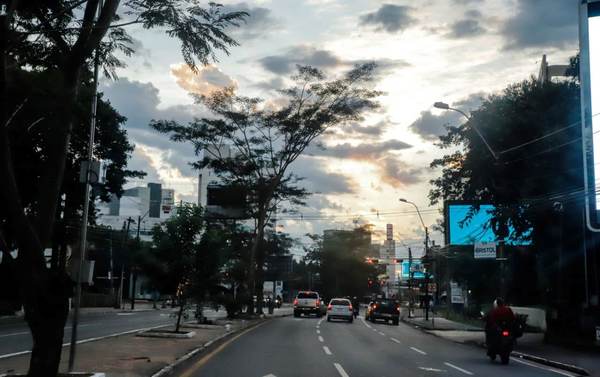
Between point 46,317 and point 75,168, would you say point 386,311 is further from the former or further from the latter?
point 46,317

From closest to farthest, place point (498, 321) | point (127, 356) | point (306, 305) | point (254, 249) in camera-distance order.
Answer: point (127, 356), point (498, 321), point (254, 249), point (306, 305)

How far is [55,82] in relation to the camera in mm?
8562

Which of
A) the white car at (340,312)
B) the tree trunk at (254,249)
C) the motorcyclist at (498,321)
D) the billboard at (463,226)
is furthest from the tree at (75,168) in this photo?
the billboard at (463,226)

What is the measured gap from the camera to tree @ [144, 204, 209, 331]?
24.2m

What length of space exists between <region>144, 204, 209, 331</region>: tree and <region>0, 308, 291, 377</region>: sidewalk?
7.79ft

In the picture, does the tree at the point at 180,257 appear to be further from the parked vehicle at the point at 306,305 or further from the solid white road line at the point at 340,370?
the parked vehicle at the point at 306,305

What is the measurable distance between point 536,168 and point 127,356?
18.4 metres

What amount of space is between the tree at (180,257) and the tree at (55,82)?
570 inches

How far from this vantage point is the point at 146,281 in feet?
81.6

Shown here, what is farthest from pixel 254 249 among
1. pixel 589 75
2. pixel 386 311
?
pixel 589 75

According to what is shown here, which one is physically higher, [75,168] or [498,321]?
[75,168]

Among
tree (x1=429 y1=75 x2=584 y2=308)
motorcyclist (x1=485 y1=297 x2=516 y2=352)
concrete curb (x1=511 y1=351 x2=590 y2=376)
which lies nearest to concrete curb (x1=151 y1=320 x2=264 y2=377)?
motorcyclist (x1=485 y1=297 x2=516 y2=352)

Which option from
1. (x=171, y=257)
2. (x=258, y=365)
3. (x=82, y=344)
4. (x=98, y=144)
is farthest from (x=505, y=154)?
(x=98, y=144)

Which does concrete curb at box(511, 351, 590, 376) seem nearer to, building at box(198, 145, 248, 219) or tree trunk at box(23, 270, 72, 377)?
tree trunk at box(23, 270, 72, 377)
